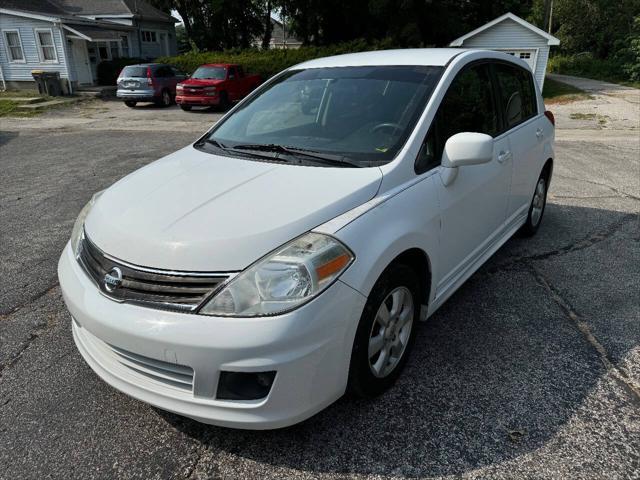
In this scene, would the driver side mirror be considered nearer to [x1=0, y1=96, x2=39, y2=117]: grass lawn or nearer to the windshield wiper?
the windshield wiper

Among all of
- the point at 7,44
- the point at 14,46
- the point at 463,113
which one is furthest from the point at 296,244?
the point at 7,44

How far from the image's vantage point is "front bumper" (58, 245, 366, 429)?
1938 millimetres

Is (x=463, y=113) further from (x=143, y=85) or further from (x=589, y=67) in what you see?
(x=589, y=67)

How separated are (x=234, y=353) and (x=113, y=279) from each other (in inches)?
26.8

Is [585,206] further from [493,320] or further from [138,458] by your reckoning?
[138,458]

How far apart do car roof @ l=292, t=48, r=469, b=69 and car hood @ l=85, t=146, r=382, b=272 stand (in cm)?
112

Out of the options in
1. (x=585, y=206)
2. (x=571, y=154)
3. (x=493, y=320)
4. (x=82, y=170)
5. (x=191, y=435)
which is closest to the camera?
(x=191, y=435)

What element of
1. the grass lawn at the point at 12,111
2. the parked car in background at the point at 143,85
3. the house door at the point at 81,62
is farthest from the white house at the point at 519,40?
the house door at the point at 81,62

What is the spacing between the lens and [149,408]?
260 cm

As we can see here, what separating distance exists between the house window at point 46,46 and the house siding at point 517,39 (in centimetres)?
1936

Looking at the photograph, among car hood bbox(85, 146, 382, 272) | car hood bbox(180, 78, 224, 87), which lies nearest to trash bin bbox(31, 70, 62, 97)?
car hood bbox(180, 78, 224, 87)

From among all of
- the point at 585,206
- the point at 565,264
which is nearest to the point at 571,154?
the point at 585,206

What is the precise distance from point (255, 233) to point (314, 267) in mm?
305

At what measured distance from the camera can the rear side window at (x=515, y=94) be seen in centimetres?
380
